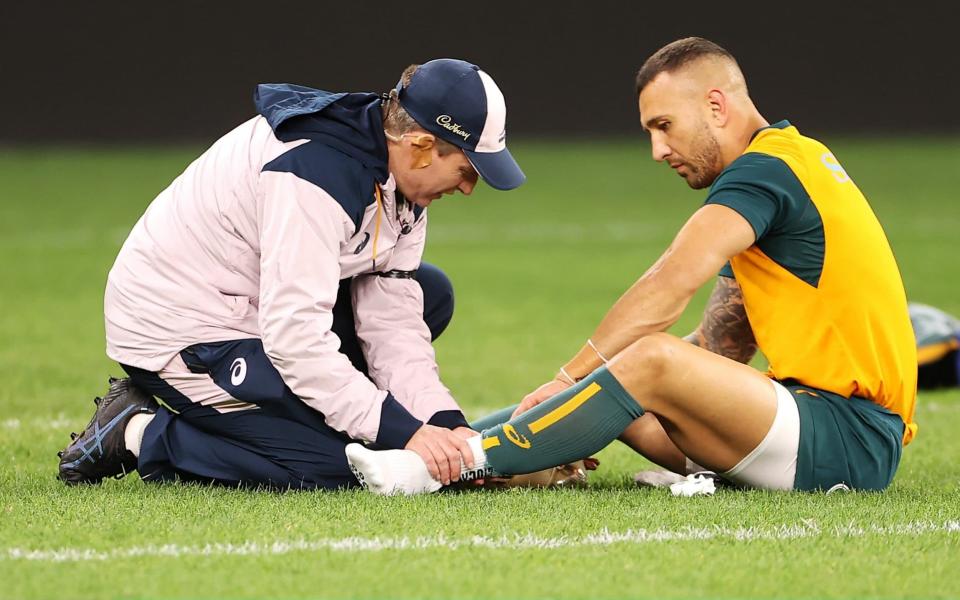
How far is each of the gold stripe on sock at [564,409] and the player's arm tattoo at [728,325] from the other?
88 cm

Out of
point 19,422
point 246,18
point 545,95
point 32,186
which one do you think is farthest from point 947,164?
point 19,422

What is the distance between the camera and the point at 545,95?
1994cm

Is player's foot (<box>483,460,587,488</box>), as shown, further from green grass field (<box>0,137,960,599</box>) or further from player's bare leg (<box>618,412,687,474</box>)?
player's bare leg (<box>618,412,687,474</box>)

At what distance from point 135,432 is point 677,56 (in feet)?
6.47

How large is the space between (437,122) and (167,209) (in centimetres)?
90

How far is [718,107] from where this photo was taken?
403cm

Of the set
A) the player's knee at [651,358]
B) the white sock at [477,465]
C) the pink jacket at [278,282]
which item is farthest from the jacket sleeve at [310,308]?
the player's knee at [651,358]

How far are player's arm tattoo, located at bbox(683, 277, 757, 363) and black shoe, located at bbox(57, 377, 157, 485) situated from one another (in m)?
1.82

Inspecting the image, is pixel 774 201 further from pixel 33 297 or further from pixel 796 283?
pixel 33 297

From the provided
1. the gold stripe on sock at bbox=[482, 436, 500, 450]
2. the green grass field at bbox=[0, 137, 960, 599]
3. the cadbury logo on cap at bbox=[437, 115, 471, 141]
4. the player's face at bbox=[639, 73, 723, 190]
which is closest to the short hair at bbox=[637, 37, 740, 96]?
the player's face at bbox=[639, 73, 723, 190]

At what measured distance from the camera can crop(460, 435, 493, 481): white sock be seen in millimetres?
3910

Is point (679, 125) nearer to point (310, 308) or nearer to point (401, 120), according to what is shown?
point (401, 120)

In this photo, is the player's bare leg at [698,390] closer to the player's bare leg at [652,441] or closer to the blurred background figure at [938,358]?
the player's bare leg at [652,441]

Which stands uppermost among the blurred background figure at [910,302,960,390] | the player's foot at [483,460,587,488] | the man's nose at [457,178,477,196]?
the man's nose at [457,178,477,196]
